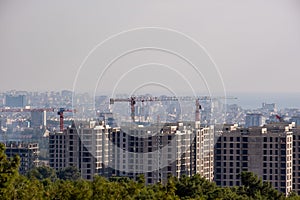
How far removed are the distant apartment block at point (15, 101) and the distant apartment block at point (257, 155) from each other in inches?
1904

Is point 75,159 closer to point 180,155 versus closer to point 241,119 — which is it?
point 180,155

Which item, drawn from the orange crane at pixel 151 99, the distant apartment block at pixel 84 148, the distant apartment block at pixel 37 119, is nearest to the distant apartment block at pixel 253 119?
the orange crane at pixel 151 99

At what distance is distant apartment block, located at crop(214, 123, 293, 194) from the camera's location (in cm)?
3175

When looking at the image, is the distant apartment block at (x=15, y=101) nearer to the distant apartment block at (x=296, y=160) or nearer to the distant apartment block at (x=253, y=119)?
the distant apartment block at (x=253, y=119)

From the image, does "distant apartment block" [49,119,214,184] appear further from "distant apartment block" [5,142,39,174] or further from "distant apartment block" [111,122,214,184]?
"distant apartment block" [5,142,39,174]

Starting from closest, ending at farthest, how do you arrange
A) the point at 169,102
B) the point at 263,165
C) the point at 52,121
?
the point at 263,165 < the point at 169,102 < the point at 52,121

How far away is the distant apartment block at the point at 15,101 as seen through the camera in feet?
263

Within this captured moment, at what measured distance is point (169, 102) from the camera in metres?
60.0

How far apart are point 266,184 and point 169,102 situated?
3766 centimetres

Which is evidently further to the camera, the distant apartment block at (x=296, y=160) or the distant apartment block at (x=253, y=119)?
the distant apartment block at (x=253, y=119)

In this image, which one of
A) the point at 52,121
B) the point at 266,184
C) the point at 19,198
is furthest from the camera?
the point at 52,121

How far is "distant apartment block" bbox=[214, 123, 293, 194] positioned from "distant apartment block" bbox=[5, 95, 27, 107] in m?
48.4

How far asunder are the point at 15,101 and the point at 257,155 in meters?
50.9

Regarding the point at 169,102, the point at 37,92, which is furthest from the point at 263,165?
the point at 37,92
